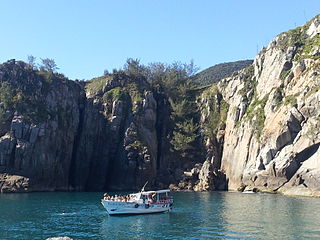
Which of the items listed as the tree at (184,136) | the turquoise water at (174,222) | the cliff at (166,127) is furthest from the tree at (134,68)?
the turquoise water at (174,222)

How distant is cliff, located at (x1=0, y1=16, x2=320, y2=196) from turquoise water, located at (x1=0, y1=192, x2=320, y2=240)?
35770 mm

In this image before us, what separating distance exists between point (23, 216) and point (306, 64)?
90026mm

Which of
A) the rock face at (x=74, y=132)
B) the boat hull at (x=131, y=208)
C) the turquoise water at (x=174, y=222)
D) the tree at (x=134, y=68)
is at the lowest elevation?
the turquoise water at (x=174, y=222)

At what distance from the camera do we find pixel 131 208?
69750mm

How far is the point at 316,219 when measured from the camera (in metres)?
57.7

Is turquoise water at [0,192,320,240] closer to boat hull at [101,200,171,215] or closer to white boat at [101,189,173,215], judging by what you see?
boat hull at [101,200,171,215]

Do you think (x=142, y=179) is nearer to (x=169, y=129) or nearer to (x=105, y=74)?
(x=169, y=129)

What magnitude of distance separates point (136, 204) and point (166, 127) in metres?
79.8

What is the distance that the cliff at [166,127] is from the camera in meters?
110

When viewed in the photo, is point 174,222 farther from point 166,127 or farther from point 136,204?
point 166,127

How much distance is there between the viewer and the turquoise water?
48.5 m

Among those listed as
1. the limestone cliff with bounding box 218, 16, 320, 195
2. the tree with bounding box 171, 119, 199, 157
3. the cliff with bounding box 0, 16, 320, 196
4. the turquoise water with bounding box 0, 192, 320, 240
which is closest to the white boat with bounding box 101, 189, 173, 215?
the turquoise water with bounding box 0, 192, 320, 240

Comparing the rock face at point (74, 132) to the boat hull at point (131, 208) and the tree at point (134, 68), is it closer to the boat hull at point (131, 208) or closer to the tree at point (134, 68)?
the tree at point (134, 68)

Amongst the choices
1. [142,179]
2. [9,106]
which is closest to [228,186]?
[142,179]
